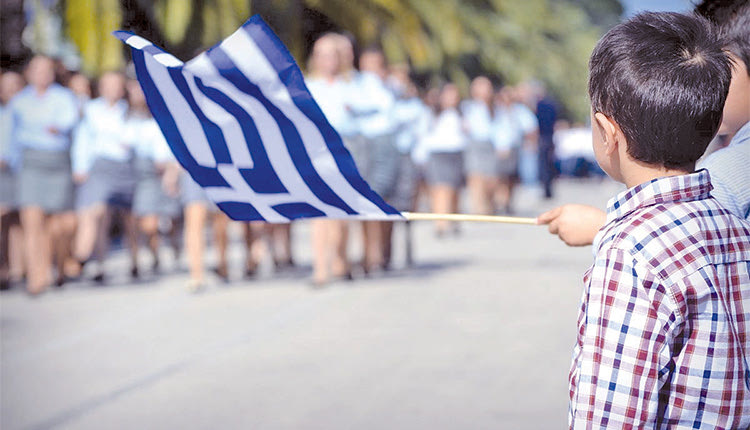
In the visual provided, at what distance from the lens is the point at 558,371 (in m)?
5.49

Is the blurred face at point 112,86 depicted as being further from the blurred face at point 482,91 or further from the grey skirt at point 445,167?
the blurred face at point 482,91

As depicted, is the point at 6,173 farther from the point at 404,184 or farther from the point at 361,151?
the point at 404,184

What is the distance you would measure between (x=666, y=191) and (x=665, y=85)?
0.18 metres

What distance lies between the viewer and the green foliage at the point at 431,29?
46.1 feet

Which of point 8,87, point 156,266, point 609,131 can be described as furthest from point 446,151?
point 609,131

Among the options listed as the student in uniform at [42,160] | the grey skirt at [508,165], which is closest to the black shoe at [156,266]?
the student in uniform at [42,160]

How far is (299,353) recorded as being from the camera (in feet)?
19.9

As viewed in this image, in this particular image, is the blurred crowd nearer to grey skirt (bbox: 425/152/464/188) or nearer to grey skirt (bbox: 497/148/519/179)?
grey skirt (bbox: 425/152/464/188)

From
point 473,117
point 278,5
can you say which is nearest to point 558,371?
point 473,117

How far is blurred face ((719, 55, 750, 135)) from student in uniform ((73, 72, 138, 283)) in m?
7.68

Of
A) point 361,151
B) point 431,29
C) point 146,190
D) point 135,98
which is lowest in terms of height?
point 146,190

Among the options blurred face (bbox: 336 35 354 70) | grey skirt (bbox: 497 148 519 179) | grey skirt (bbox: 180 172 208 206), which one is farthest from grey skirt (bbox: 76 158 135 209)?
grey skirt (bbox: 497 148 519 179)

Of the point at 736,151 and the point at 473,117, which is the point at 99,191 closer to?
the point at 473,117

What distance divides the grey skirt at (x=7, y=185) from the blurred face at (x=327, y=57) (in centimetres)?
280
